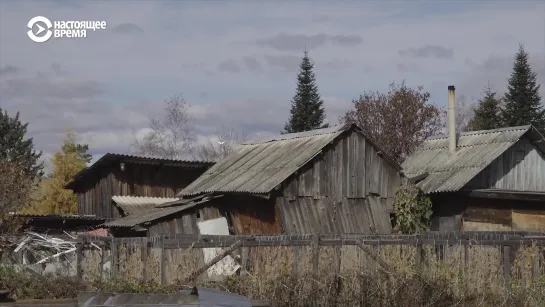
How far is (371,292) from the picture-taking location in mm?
13578

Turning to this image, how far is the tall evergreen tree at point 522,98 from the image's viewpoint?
152ft

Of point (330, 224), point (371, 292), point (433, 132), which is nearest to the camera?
point (371, 292)

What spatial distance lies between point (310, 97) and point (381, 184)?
26670mm

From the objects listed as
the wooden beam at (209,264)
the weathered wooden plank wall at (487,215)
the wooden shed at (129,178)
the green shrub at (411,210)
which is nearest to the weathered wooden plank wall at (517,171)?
the weathered wooden plank wall at (487,215)

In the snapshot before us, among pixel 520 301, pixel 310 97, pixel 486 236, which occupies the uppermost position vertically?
pixel 310 97

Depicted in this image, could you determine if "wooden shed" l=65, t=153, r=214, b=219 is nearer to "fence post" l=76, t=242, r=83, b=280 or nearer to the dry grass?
"fence post" l=76, t=242, r=83, b=280

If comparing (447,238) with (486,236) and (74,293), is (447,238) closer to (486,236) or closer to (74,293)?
(486,236)

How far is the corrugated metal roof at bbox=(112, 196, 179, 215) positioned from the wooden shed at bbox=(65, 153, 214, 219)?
25 cm

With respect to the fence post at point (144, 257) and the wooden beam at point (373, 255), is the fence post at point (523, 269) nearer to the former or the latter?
the wooden beam at point (373, 255)

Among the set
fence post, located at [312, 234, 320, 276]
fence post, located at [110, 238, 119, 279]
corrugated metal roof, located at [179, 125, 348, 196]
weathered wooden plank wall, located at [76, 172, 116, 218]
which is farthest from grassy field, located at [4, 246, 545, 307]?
weathered wooden plank wall, located at [76, 172, 116, 218]

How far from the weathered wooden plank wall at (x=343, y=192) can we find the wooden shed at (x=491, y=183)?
1589 mm

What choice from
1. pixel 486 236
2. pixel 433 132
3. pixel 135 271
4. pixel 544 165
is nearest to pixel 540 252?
pixel 486 236

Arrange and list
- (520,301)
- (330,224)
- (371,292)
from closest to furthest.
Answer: (371,292), (520,301), (330,224)

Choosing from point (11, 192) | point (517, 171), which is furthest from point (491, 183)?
point (11, 192)
